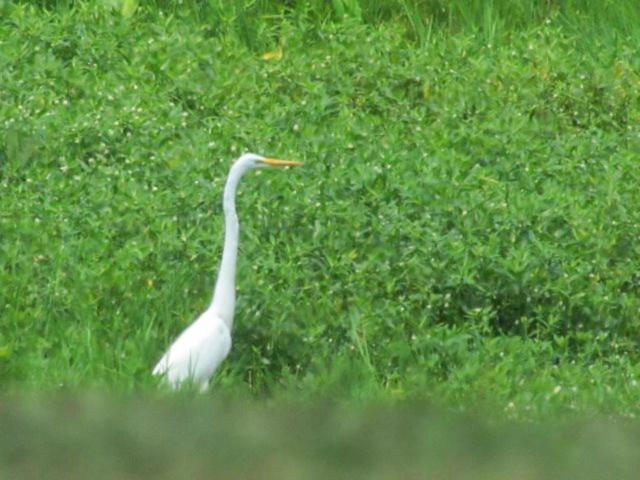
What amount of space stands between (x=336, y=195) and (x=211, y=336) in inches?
60.3

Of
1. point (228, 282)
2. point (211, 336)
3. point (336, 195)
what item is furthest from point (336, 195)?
point (211, 336)

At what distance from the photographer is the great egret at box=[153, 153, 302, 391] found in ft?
16.1

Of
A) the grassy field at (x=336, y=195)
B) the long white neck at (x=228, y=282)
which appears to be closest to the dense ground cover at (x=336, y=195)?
the grassy field at (x=336, y=195)

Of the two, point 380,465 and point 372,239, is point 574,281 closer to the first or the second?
point 372,239

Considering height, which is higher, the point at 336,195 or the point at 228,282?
the point at 228,282

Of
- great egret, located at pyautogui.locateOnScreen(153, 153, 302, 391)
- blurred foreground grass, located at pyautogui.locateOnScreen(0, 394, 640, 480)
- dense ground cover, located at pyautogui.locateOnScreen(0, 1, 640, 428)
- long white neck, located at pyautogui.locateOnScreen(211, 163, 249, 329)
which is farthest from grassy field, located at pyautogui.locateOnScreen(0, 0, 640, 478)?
blurred foreground grass, located at pyautogui.locateOnScreen(0, 394, 640, 480)

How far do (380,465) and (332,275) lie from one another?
380 centimetres

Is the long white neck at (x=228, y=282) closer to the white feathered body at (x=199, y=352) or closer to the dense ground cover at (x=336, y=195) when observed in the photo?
the white feathered body at (x=199, y=352)

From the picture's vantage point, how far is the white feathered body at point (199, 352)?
4875 mm

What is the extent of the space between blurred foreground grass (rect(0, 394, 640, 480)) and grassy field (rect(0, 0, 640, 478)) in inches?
57.4

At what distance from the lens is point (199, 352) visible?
4.93 meters

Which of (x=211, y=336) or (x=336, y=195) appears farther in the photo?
(x=336, y=195)

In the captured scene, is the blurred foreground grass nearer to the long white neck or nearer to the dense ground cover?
the dense ground cover

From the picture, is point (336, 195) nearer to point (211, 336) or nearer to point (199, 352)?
point (211, 336)
